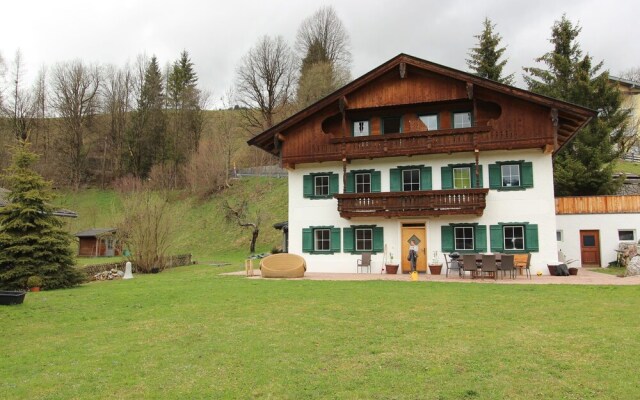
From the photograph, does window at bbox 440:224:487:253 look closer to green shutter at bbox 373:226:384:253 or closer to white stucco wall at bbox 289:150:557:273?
white stucco wall at bbox 289:150:557:273

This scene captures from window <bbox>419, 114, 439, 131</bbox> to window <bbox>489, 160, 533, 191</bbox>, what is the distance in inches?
125

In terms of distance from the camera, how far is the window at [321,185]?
2370 centimetres

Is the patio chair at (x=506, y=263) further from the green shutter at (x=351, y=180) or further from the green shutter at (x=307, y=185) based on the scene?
the green shutter at (x=307, y=185)

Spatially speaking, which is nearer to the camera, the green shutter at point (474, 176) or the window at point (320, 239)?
the green shutter at point (474, 176)

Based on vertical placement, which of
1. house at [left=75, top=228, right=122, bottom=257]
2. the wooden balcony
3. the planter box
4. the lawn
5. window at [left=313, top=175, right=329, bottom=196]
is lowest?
the lawn

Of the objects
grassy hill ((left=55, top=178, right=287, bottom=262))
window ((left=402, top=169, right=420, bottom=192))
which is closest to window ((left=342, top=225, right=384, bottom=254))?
window ((left=402, top=169, right=420, bottom=192))

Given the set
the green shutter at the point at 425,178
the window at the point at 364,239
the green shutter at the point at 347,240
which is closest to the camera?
the green shutter at the point at 425,178

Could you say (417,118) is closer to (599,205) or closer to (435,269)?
(435,269)

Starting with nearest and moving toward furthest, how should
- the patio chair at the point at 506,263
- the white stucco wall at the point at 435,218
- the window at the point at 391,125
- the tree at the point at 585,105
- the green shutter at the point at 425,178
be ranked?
1. the patio chair at the point at 506,263
2. the white stucco wall at the point at 435,218
3. the green shutter at the point at 425,178
4. the window at the point at 391,125
5. the tree at the point at 585,105

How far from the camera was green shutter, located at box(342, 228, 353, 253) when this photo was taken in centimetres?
2291

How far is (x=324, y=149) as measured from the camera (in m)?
23.2

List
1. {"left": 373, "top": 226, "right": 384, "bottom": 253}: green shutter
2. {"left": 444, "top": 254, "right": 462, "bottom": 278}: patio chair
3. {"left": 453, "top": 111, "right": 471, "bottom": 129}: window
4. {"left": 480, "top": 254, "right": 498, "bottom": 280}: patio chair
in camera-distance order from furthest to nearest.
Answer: {"left": 373, "top": 226, "right": 384, "bottom": 253}: green shutter, {"left": 453, "top": 111, "right": 471, "bottom": 129}: window, {"left": 444, "top": 254, "right": 462, "bottom": 278}: patio chair, {"left": 480, "top": 254, "right": 498, "bottom": 280}: patio chair

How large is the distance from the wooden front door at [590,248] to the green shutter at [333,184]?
41.0ft

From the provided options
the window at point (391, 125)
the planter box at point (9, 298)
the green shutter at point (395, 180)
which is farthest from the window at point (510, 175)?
the planter box at point (9, 298)
